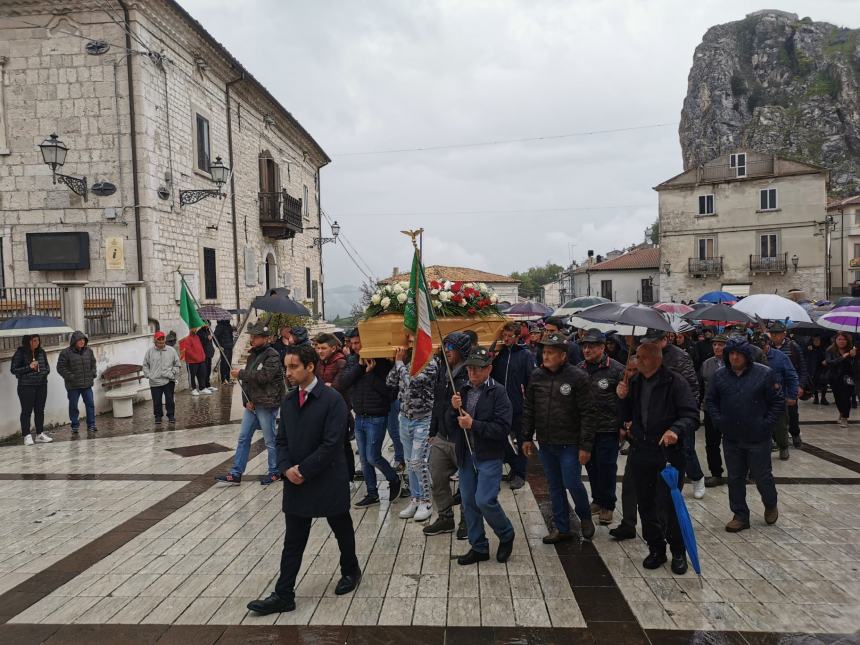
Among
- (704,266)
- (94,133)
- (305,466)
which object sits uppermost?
(94,133)

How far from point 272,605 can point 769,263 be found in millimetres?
40553

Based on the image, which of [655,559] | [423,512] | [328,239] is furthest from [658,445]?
[328,239]

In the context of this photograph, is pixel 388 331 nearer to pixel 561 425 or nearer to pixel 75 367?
pixel 561 425

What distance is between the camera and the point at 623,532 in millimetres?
5297

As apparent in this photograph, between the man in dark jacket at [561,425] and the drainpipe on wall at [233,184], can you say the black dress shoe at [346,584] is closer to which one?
the man in dark jacket at [561,425]

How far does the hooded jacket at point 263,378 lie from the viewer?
691cm

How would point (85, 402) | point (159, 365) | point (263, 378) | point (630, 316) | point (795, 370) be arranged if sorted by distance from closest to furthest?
point (630, 316) → point (263, 378) → point (795, 370) → point (85, 402) → point (159, 365)

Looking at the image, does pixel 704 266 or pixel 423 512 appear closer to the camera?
pixel 423 512

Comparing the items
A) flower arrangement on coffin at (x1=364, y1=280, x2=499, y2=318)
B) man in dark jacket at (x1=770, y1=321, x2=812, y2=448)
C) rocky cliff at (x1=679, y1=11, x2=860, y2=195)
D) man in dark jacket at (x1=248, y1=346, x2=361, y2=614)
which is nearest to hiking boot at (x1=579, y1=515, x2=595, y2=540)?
man in dark jacket at (x1=248, y1=346, x2=361, y2=614)

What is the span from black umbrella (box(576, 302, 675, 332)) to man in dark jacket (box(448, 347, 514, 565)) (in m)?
1.59

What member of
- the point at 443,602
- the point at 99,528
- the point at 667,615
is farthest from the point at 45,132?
the point at 667,615

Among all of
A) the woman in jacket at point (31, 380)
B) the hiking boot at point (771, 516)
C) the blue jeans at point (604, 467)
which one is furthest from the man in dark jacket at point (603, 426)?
the woman in jacket at point (31, 380)

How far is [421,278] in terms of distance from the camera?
205 inches

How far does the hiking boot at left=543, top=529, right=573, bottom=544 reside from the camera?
17.2 ft
